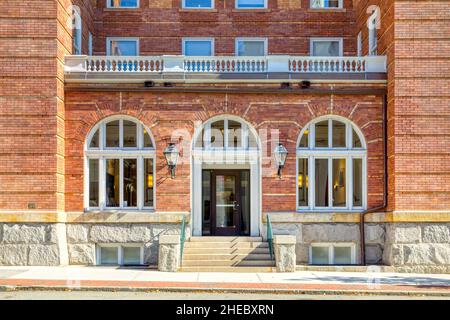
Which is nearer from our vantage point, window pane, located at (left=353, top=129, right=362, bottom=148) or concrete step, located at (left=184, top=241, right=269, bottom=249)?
concrete step, located at (left=184, top=241, right=269, bottom=249)

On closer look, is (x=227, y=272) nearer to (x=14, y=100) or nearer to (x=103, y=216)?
(x=103, y=216)

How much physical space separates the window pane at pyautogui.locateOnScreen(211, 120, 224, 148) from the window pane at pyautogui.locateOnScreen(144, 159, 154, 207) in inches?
81.9

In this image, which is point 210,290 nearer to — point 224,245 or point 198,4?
point 224,245

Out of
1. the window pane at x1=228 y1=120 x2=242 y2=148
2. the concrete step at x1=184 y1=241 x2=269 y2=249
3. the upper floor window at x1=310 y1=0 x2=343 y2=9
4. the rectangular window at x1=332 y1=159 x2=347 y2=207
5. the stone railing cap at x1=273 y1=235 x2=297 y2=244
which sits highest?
the upper floor window at x1=310 y1=0 x2=343 y2=9

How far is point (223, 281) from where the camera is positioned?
54.2 feet

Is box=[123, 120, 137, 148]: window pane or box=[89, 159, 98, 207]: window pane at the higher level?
box=[123, 120, 137, 148]: window pane

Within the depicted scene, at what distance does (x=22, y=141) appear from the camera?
19.3 m

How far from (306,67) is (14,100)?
9011 millimetres

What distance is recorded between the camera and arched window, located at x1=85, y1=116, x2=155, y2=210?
67.4 ft

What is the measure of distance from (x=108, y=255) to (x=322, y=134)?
25.3 feet

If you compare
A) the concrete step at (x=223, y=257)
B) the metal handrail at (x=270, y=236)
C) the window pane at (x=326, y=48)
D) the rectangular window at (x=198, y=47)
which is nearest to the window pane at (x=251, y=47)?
the rectangular window at (x=198, y=47)

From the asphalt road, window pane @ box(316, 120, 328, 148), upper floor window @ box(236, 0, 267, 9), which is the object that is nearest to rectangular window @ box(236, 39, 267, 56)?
upper floor window @ box(236, 0, 267, 9)

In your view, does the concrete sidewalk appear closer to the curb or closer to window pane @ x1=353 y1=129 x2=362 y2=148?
the curb

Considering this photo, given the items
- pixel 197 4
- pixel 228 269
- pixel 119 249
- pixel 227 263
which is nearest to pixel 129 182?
pixel 119 249
